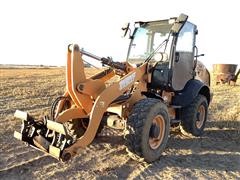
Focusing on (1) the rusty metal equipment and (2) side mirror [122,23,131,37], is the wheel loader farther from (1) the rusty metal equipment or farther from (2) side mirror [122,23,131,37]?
(1) the rusty metal equipment

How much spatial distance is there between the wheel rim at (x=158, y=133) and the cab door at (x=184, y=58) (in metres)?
1.22

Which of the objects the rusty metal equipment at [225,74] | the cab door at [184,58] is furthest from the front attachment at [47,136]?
the rusty metal equipment at [225,74]

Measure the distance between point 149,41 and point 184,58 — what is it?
829 mm

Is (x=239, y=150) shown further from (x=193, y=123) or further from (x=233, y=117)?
(x=233, y=117)

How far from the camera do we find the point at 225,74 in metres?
21.2

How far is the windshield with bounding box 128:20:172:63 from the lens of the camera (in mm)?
7250

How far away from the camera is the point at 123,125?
6145mm

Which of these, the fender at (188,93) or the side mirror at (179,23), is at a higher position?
the side mirror at (179,23)

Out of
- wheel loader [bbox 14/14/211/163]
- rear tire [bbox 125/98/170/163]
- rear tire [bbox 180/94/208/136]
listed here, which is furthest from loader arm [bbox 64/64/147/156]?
rear tire [bbox 180/94/208/136]

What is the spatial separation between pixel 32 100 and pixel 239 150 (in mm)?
6478

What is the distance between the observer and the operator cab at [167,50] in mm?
7051

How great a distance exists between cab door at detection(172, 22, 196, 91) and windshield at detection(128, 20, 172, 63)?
29 cm

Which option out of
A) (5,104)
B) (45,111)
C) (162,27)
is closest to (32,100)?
(5,104)

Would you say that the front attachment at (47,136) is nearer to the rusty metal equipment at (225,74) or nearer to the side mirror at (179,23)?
the side mirror at (179,23)
